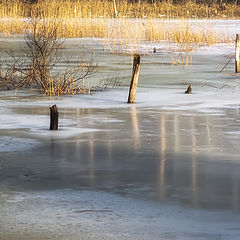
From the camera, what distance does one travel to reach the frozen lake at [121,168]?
4840 millimetres

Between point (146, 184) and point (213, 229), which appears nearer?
point (213, 229)

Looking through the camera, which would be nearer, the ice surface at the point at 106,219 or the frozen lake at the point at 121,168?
the ice surface at the point at 106,219

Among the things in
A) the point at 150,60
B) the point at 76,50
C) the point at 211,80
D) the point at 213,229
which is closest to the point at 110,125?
the point at 213,229

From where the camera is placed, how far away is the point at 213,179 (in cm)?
623

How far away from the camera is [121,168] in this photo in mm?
6715

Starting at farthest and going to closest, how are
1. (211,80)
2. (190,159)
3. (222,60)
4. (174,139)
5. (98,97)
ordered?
(222,60)
(211,80)
(98,97)
(174,139)
(190,159)

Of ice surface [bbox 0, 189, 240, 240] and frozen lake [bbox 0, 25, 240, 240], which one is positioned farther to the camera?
frozen lake [bbox 0, 25, 240, 240]

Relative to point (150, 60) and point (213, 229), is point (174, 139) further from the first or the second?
point (150, 60)

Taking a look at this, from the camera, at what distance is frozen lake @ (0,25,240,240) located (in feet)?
15.9

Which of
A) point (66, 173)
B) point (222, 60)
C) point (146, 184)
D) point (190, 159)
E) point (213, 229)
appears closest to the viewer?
point (213, 229)

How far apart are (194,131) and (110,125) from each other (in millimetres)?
1130

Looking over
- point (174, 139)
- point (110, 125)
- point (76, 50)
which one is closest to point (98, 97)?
point (110, 125)

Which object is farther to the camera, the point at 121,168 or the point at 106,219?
the point at 121,168

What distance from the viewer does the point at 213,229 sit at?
4715 millimetres
